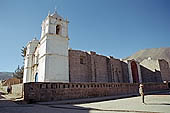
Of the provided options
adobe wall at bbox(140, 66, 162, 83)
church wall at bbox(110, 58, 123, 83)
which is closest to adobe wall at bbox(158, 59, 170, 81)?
adobe wall at bbox(140, 66, 162, 83)

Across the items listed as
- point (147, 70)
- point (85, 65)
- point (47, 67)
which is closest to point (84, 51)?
point (85, 65)

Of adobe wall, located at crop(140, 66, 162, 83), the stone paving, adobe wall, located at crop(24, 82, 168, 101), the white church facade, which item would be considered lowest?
the stone paving

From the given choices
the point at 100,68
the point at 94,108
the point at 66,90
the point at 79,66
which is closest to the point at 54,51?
the point at 79,66

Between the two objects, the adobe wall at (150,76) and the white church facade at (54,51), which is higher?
the white church facade at (54,51)

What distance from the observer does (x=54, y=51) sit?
17984 mm

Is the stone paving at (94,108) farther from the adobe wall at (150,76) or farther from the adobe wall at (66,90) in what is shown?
the adobe wall at (150,76)

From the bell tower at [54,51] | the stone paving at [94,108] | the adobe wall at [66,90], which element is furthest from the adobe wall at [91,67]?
the stone paving at [94,108]

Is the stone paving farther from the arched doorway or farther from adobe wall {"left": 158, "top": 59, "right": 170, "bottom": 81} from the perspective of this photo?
adobe wall {"left": 158, "top": 59, "right": 170, "bottom": 81}

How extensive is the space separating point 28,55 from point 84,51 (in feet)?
38.1

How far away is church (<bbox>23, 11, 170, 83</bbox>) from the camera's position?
17406mm

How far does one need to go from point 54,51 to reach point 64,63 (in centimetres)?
216

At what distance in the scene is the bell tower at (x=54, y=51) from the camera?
16859mm

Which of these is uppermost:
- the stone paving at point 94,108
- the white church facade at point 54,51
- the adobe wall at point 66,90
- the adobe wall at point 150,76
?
the white church facade at point 54,51

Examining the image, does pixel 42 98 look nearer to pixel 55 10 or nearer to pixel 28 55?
pixel 55 10
